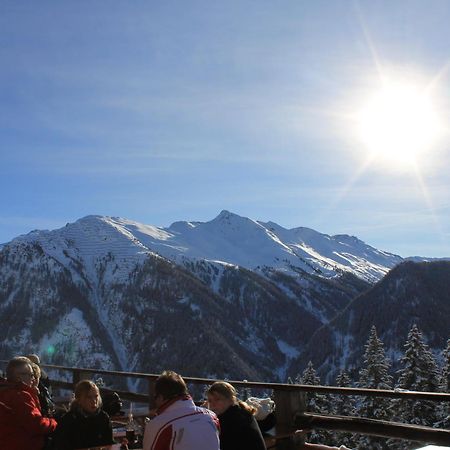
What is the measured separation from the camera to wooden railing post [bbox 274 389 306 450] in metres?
6.62

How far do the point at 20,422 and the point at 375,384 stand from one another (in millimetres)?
22008

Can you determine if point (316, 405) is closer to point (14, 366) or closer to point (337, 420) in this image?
point (337, 420)

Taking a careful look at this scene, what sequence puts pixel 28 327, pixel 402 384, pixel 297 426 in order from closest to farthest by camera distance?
pixel 297 426 < pixel 402 384 < pixel 28 327

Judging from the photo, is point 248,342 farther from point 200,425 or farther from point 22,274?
point 200,425

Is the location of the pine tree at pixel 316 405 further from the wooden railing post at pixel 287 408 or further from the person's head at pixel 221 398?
the person's head at pixel 221 398

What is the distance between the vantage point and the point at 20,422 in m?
4.77

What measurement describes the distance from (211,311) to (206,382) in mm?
182767

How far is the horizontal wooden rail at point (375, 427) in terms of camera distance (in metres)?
5.36

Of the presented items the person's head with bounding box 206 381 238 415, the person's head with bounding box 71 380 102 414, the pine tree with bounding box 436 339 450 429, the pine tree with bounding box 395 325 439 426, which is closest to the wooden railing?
the person's head with bounding box 206 381 238 415

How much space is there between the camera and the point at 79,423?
5078 mm

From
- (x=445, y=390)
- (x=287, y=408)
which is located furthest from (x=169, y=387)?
(x=445, y=390)

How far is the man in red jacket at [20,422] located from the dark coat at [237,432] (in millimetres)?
1565

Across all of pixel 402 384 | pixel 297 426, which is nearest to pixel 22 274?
pixel 402 384

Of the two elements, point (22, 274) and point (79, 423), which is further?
point (22, 274)
